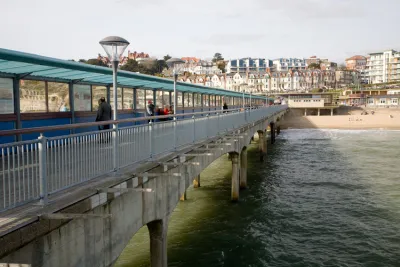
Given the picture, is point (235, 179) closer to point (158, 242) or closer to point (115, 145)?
point (158, 242)

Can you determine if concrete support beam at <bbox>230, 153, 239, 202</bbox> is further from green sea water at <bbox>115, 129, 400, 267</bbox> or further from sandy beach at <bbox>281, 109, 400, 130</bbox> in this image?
sandy beach at <bbox>281, 109, 400, 130</bbox>

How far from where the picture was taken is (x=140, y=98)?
63.2 ft

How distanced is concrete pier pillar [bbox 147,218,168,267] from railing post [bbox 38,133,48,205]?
414 centimetres

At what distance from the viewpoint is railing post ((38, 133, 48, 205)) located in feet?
15.8

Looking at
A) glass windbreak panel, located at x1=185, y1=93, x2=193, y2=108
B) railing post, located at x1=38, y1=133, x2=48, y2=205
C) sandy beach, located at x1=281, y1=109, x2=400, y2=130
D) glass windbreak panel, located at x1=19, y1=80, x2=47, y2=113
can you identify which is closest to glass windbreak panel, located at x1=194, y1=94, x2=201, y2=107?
glass windbreak panel, located at x1=185, y1=93, x2=193, y2=108

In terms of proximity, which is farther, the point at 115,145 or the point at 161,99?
the point at 161,99

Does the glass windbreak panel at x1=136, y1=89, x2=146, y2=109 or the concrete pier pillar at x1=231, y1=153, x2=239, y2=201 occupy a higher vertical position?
the glass windbreak panel at x1=136, y1=89, x2=146, y2=109

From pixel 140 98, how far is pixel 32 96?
825 cm

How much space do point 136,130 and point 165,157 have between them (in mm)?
1413

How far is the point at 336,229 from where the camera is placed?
48.6 feet

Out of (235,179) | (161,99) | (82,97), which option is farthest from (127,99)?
(235,179)

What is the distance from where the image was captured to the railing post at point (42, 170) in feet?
15.8

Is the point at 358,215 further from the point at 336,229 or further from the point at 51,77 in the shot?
the point at 51,77

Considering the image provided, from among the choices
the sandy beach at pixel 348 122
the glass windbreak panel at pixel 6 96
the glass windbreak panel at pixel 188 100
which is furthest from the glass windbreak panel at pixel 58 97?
the sandy beach at pixel 348 122
